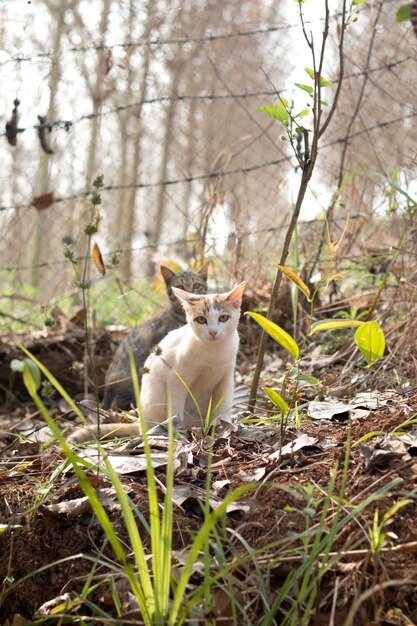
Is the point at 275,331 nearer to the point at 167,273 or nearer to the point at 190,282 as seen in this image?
the point at 190,282

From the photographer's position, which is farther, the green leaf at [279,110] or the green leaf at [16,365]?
the green leaf at [16,365]

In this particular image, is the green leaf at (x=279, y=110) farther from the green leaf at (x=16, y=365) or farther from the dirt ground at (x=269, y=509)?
the green leaf at (x=16, y=365)

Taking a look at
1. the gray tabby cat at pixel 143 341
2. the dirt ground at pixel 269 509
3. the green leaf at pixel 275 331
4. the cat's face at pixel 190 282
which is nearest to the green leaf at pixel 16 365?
the dirt ground at pixel 269 509

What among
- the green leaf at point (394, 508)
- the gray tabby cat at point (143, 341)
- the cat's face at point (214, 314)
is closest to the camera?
the green leaf at point (394, 508)

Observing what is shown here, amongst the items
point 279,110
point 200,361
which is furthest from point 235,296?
point 279,110

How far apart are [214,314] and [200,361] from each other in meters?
0.23

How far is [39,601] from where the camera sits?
2.03 meters

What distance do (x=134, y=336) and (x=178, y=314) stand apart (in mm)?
371

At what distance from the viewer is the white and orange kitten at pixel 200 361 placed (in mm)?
3230

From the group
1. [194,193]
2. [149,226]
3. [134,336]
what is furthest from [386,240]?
[149,226]

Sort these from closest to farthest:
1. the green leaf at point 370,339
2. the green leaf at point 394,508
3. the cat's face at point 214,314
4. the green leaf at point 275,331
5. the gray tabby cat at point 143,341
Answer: the green leaf at point 394,508
the green leaf at point 275,331
the green leaf at point 370,339
the cat's face at point 214,314
the gray tabby cat at point 143,341

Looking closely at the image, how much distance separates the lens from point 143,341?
5.00 metres

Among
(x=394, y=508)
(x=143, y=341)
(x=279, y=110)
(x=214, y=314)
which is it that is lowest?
(x=143, y=341)

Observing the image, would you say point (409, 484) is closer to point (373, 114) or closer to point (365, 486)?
point (365, 486)
